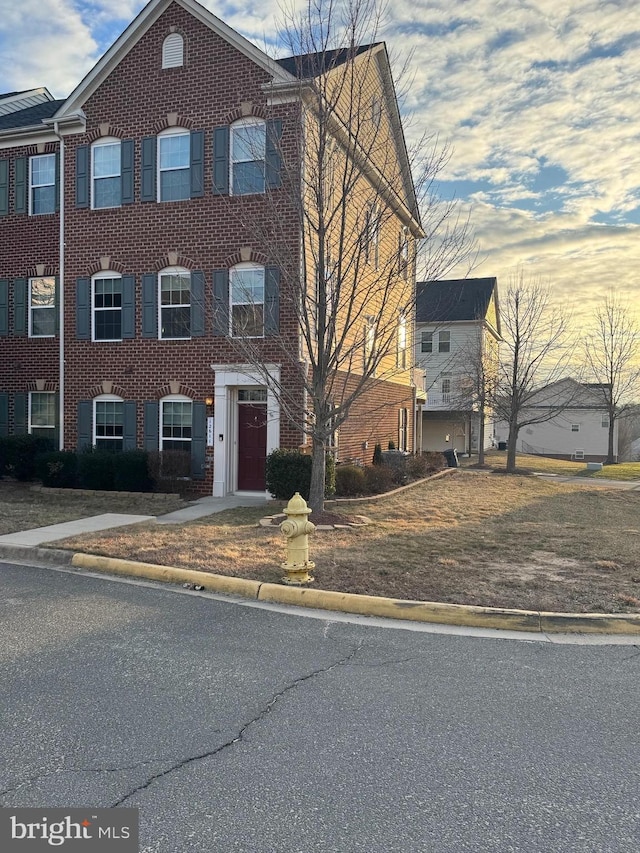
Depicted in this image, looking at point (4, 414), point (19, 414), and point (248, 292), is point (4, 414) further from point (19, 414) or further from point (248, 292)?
point (248, 292)

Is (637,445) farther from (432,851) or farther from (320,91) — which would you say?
(432,851)

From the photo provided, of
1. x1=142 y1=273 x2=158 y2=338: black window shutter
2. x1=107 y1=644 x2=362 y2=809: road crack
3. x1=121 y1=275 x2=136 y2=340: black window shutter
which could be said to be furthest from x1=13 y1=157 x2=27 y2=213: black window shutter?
x1=107 y1=644 x2=362 y2=809: road crack

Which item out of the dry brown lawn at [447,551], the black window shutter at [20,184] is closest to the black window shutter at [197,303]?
the dry brown lawn at [447,551]

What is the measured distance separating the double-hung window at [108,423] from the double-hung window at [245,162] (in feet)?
19.8

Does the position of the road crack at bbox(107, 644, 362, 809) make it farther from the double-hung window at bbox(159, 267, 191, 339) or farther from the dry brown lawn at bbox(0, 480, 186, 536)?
the double-hung window at bbox(159, 267, 191, 339)

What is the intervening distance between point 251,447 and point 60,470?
186 inches

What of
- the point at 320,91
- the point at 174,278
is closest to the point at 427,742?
the point at 320,91

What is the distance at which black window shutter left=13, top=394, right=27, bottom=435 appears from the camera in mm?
17812

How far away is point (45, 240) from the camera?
1762cm

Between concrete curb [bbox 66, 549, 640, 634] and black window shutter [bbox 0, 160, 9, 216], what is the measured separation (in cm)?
1486

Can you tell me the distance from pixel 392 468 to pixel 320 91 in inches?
403

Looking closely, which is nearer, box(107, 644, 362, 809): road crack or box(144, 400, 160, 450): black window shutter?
box(107, 644, 362, 809): road crack

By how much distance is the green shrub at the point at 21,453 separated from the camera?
16.8 m

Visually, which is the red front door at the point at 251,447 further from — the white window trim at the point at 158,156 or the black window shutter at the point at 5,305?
the black window shutter at the point at 5,305
